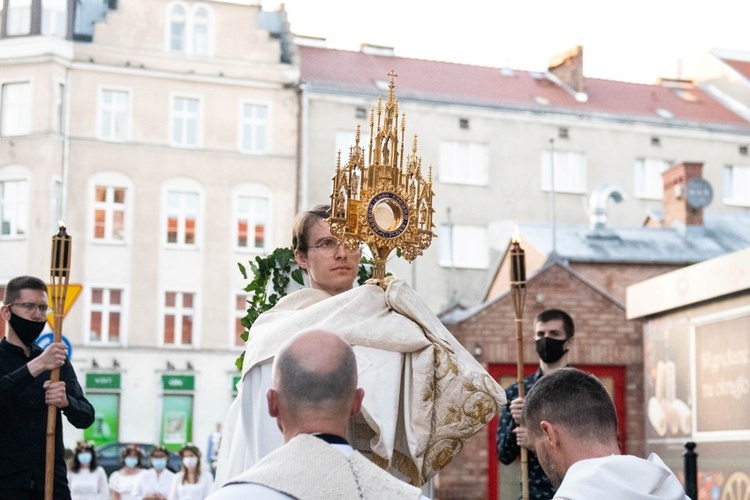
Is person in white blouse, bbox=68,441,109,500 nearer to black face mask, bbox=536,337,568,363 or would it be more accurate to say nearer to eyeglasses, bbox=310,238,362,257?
black face mask, bbox=536,337,568,363

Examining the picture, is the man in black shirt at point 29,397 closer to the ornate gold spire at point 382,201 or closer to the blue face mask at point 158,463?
the ornate gold spire at point 382,201

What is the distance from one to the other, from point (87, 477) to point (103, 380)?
2324 centimetres

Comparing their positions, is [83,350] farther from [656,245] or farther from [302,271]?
[302,271]

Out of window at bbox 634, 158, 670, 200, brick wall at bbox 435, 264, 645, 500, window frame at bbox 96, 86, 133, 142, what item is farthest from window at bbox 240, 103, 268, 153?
brick wall at bbox 435, 264, 645, 500

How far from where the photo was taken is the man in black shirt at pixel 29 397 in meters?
7.04

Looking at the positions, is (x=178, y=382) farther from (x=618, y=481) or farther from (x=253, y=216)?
(x=618, y=481)

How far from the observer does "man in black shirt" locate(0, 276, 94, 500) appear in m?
7.04

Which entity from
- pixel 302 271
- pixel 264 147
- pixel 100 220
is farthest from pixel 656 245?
pixel 302 271

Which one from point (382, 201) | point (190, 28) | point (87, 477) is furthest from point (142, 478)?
point (190, 28)

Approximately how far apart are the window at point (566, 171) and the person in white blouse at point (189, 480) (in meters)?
29.0

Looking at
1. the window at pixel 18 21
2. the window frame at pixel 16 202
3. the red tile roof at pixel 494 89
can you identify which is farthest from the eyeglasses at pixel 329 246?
the window at pixel 18 21

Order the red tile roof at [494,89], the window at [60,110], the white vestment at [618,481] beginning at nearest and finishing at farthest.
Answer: the white vestment at [618,481], the window at [60,110], the red tile roof at [494,89]

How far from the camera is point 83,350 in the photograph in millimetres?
41281

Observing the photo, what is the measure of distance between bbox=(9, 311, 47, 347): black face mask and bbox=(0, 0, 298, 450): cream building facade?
112 ft
